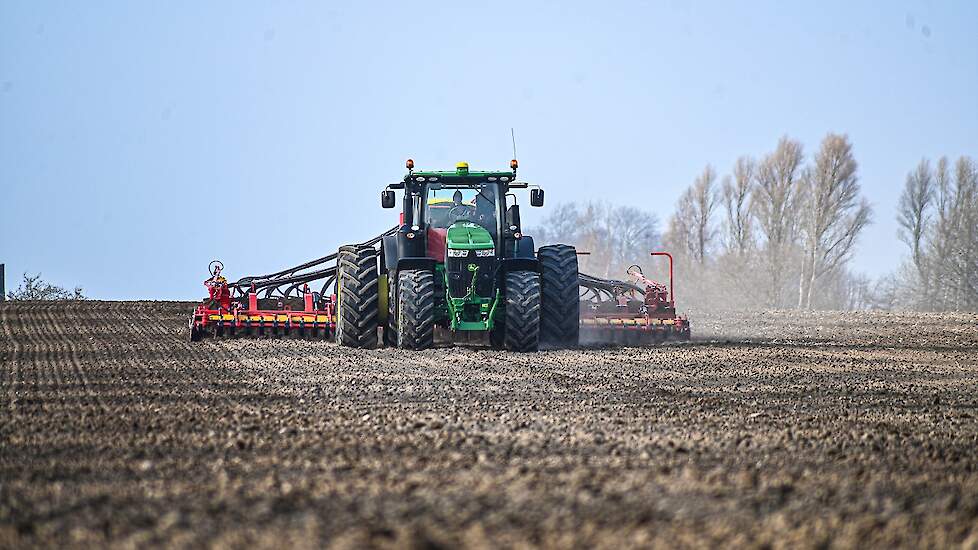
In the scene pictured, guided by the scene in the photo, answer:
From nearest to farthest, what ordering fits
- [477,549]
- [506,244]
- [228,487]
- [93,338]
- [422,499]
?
[477,549] → [422,499] → [228,487] → [506,244] → [93,338]

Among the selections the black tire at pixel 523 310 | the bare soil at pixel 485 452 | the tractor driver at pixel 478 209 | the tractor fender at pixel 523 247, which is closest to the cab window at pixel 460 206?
the tractor driver at pixel 478 209

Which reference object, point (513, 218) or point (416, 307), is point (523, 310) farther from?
point (513, 218)

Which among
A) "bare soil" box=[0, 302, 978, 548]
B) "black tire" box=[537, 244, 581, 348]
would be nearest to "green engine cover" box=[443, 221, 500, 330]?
"black tire" box=[537, 244, 581, 348]

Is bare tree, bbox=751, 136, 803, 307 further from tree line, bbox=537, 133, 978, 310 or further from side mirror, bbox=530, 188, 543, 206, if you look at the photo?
side mirror, bbox=530, 188, 543, 206

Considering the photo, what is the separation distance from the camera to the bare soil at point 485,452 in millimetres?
4188

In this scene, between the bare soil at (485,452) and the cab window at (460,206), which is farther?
the cab window at (460,206)

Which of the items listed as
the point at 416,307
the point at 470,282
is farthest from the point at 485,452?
the point at 470,282

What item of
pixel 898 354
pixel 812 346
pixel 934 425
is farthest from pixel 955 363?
pixel 934 425

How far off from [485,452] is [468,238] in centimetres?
837

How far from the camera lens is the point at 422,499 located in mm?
4648

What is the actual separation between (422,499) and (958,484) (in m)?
2.51

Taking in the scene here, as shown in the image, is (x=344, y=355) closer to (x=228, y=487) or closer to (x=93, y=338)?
(x=93, y=338)

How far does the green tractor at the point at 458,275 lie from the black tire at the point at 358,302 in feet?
0.04

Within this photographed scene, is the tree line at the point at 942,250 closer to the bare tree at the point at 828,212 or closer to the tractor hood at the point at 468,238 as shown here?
the bare tree at the point at 828,212
